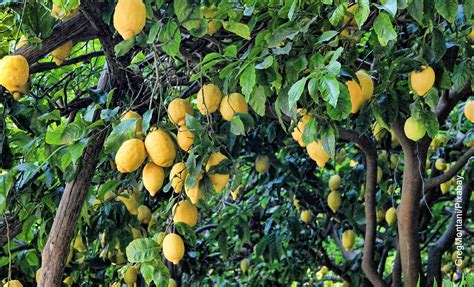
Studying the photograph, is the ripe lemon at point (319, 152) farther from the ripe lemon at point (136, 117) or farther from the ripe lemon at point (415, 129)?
the ripe lemon at point (136, 117)

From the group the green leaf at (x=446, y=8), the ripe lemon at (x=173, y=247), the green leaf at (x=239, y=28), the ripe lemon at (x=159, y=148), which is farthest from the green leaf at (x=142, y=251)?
the green leaf at (x=446, y=8)

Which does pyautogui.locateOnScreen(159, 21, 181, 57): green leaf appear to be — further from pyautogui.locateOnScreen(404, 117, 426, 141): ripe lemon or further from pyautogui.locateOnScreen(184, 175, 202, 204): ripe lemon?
pyautogui.locateOnScreen(404, 117, 426, 141): ripe lemon

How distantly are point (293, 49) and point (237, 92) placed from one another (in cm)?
35

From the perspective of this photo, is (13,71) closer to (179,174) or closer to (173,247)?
(179,174)

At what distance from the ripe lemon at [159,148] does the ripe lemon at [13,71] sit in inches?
16.6

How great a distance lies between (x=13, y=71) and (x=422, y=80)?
1.16 meters

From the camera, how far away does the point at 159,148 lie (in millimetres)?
2092

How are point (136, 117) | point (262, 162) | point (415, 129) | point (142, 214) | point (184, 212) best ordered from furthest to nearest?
1. point (262, 162)
2. point (142, 214)
3. point (415, 129)
4. point (184, 212)
5. point (136, 117)

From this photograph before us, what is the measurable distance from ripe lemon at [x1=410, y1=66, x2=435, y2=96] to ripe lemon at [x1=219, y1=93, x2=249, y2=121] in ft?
1.60

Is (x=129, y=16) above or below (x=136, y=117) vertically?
above

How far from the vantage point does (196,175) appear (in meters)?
2.19

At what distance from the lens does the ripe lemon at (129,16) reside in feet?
6.55

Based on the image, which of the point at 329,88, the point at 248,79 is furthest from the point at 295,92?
the point at 248,79

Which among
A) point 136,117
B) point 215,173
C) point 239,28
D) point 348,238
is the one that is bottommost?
point 348,238
